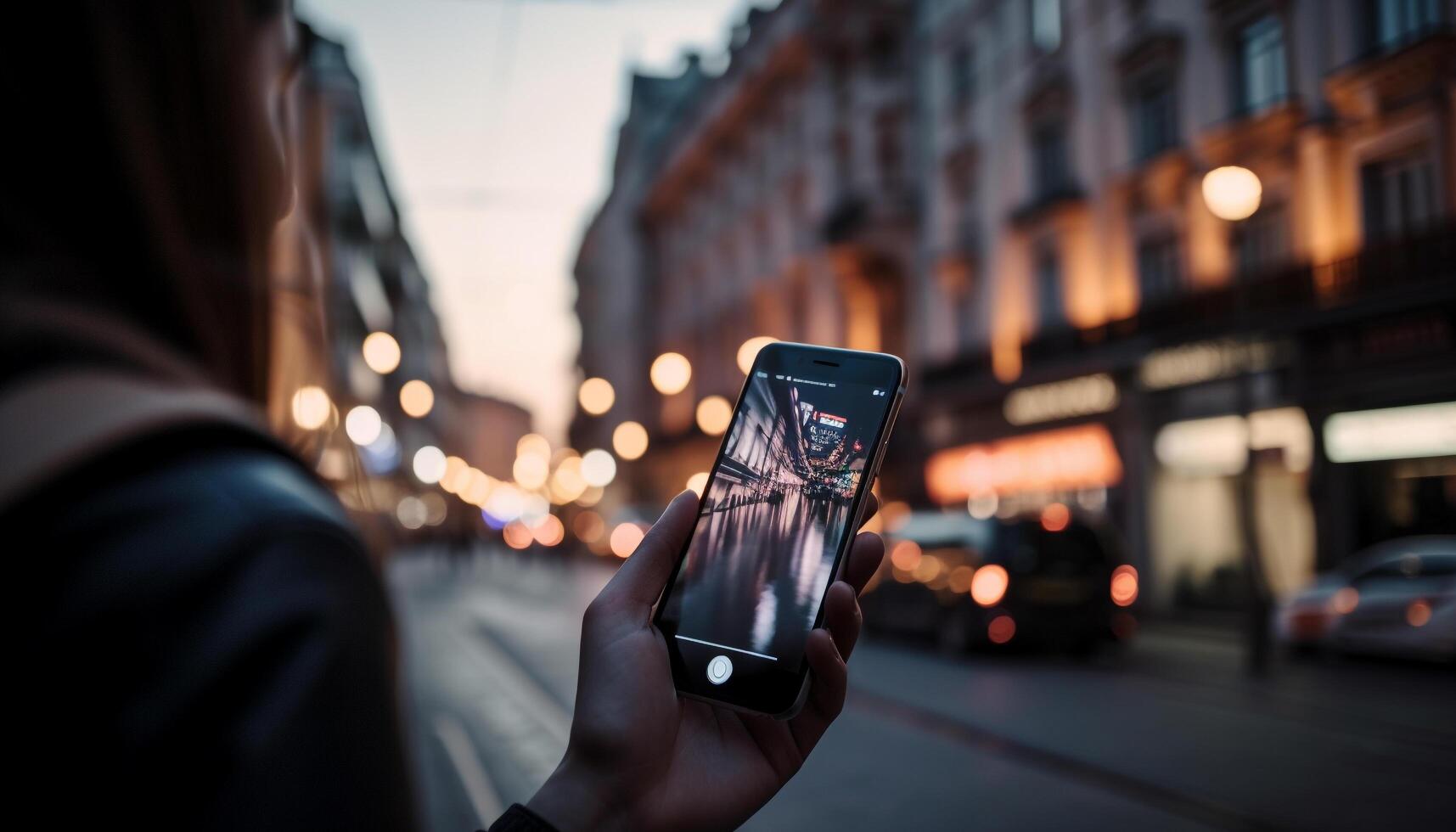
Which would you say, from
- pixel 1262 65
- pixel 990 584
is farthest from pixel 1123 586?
pixel 1262 65

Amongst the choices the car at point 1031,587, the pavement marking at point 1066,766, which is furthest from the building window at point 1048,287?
the pavement marking at point 1066,766

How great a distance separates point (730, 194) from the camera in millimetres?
32312

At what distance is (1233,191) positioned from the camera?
10.0 meters

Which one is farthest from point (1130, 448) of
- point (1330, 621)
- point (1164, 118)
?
point (1164, 118)

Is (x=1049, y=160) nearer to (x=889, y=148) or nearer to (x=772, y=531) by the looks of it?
(x=889, y=148)

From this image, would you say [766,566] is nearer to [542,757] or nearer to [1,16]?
[1,16]

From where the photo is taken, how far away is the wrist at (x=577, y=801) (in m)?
1.24

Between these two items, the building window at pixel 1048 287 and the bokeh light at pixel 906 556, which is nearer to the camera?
the bokeh light at pixel 906 556

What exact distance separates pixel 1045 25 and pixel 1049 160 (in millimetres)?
3160

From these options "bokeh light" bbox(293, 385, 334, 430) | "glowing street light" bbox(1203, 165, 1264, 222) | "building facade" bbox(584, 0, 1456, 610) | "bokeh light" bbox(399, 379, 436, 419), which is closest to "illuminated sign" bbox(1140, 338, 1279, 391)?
"building facade" bbox(584, 0, 1456, 610)

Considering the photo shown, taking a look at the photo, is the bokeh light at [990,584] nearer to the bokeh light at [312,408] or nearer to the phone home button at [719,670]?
the bokeh light at [312,408]

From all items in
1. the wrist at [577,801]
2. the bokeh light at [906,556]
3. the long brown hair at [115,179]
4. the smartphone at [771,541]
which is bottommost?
the bokeh light at [906,556]

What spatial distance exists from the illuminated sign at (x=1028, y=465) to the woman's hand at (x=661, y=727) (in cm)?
1982

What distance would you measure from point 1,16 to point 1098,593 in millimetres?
14128
